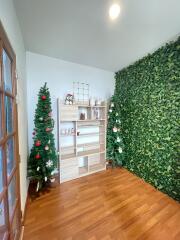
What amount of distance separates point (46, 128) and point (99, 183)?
5.38 ft

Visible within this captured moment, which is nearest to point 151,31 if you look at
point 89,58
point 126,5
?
point 126,5

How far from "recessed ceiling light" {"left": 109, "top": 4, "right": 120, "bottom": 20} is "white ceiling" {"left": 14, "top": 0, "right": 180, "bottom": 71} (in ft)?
0.17

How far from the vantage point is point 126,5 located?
4.68 ft

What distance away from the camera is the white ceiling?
1.44 m

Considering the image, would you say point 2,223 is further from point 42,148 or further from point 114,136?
point 114,136

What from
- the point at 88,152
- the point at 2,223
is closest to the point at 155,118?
the point at 88,152

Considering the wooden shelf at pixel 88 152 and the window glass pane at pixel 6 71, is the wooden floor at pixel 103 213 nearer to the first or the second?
the wooden shelf at pixel 88 152

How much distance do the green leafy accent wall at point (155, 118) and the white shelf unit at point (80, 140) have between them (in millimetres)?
692

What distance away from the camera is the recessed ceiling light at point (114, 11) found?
1.44m

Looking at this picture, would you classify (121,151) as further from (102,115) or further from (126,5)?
(126,5)

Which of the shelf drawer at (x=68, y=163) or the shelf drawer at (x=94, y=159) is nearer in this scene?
the shelf drawer at (x=68, y=163)

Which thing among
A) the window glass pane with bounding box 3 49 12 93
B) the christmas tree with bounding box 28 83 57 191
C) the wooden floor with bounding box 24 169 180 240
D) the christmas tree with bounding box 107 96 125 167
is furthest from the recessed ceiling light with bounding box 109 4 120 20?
the wooden floor with bounding box 24 169 180 240

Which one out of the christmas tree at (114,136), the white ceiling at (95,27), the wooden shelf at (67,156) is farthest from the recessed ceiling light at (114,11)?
the wooden shelf at (67,156)

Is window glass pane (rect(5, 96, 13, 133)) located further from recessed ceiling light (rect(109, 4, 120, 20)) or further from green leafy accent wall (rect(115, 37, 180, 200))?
green leafy accent wall (rect(115, 37, 180, 200))
